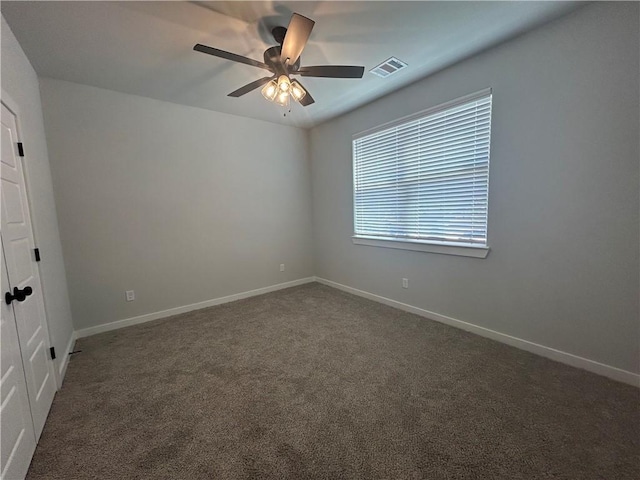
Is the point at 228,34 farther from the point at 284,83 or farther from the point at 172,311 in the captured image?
the point at 172,311

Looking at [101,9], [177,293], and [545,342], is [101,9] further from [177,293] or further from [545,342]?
[545,342]

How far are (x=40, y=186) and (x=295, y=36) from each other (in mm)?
2472

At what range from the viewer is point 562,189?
2080 mm

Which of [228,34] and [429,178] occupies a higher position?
[228,34]

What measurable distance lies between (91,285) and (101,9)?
2.61 m

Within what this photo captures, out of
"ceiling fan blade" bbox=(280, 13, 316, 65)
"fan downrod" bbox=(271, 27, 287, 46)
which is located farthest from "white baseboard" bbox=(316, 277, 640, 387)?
"fan downrod" bbox=(271, 27, 287, 46)

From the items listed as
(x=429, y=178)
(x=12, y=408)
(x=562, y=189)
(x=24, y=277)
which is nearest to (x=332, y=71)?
(x=429, y=178)

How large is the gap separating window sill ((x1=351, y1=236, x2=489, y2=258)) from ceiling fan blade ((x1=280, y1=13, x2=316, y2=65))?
2275 millimetres

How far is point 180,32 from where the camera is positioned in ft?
6.56

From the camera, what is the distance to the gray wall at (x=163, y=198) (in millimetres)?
2812

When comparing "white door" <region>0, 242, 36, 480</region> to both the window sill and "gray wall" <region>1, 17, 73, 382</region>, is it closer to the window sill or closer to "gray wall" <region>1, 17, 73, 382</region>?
"gray wall" <region>1, 17, 73, 382</region>

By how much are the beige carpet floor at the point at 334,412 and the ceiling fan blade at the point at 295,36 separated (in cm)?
240

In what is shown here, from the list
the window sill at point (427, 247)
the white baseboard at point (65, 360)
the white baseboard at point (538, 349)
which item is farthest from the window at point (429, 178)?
the white baseboard at point (65, 360)

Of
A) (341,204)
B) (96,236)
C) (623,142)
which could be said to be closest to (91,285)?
(96,236)
